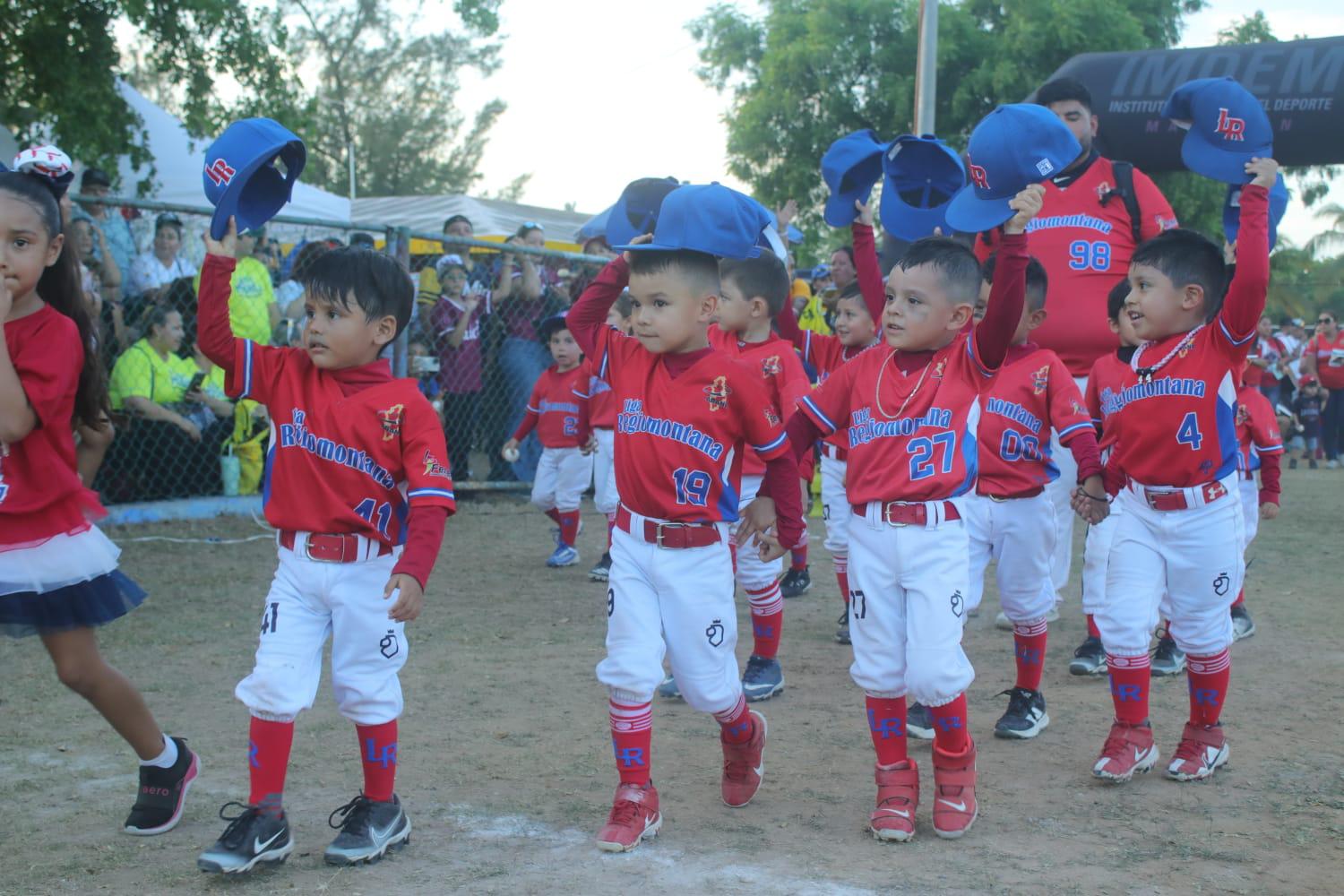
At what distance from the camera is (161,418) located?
9422mm

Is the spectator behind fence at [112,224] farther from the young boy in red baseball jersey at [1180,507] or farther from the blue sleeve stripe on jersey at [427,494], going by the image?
the young boy in red baseball jersey at [1180,507]

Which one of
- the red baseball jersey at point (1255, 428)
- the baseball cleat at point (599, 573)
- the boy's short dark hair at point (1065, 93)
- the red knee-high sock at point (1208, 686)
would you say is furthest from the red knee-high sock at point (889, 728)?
the baseball cleat at point (599, 573)

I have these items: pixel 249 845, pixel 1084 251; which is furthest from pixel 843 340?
pixel 249 845

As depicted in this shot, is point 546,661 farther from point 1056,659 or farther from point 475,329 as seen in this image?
point 475,329

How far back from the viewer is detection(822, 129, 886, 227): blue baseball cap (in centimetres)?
520

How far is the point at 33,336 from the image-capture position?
3713mm

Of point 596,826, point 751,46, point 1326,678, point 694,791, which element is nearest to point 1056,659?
point 1326,678

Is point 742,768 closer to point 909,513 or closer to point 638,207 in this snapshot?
point 909,513

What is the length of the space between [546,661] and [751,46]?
2739 centimetres

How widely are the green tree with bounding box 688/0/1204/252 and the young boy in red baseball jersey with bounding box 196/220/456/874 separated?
2459cm

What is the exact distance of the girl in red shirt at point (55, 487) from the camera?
143 inches

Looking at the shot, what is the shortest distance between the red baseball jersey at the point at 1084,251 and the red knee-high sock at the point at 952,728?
270 cm

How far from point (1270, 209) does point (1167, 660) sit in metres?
2.53

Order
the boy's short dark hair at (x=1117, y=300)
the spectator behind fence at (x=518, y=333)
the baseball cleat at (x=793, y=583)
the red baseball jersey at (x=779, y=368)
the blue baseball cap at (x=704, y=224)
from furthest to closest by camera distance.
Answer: the spectator behind fence at (x=518, y=333)
the baseball cleat at (x=793, y=583)
the red baseball jersey at (x=779, y=368)
the boy's short dark hair at (x=1117, y=300)
the blue baseball cap at (x=704, y=224)
